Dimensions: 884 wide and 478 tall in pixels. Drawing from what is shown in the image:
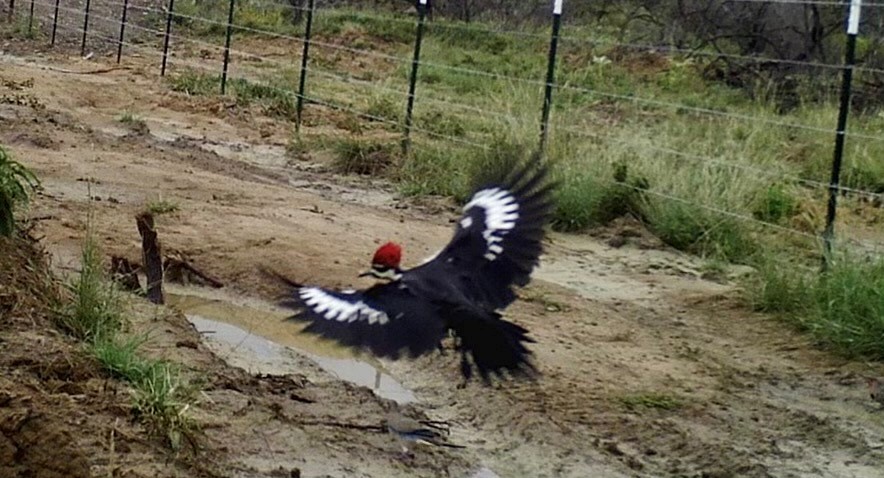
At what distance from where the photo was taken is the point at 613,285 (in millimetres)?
7418

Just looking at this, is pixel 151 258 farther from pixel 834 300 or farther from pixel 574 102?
pixel 574 102

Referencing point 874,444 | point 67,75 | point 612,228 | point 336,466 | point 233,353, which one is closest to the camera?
point 336,466

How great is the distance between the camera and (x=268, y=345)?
580 cm

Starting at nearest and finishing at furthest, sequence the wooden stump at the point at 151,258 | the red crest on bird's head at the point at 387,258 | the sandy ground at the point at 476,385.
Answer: the red crest on bird's head at the point at 387,258 < the sandy ground at the point at 476,385 < the wooden stump at the point at 151,258

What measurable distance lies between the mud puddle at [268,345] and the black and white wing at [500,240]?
0.78 metres

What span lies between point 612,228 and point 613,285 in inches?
50.1

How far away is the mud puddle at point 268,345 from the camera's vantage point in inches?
214

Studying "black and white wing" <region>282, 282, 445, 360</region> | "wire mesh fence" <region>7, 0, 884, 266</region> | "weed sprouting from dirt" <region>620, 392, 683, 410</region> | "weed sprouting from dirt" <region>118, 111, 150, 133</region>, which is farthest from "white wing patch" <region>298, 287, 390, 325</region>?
"weed sprouting from dirt" <region>118, 111, 150, 133</region>

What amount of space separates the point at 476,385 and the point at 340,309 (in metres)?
1.43

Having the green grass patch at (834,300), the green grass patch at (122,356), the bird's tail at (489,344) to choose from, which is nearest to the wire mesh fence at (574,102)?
the green grass patch at (834,300)

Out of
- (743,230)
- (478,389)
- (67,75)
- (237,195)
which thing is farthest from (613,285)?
(67,75)

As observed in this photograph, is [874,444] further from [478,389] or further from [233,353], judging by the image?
[233,353]

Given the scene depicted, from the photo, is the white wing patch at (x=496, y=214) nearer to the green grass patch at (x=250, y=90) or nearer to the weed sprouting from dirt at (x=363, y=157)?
the weed sprouting from dirt at (x=363, y=157)

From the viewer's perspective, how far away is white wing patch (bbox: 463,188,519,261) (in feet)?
15.3
